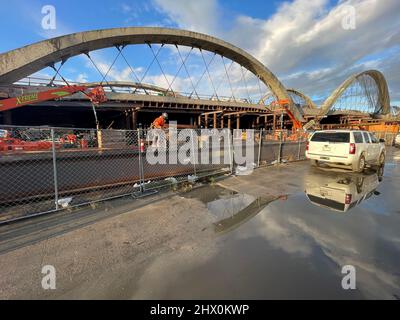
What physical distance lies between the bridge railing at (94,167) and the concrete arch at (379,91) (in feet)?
183

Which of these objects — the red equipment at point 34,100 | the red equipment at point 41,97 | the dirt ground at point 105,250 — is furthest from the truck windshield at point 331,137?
the red equipment at point 41,97

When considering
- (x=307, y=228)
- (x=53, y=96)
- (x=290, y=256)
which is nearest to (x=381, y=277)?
(x=290, y=256)

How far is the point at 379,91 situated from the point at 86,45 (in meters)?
90.2

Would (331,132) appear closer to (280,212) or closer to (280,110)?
(280,212)

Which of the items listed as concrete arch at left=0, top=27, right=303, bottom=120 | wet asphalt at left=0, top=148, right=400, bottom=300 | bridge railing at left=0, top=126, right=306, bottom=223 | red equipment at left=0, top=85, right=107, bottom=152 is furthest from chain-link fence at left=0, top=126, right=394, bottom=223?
concrete arch at left=0, top=27, right=303, bottom=120

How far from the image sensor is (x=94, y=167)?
20.6ft

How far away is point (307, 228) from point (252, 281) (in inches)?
79.1

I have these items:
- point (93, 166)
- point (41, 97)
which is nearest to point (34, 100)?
point (41, 97)

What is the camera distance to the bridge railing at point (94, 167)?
16.6 ft

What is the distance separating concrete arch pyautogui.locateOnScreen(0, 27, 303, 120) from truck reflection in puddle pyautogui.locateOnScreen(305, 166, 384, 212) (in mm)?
27725

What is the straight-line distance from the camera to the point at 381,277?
2592mm

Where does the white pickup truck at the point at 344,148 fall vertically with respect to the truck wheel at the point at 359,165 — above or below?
above

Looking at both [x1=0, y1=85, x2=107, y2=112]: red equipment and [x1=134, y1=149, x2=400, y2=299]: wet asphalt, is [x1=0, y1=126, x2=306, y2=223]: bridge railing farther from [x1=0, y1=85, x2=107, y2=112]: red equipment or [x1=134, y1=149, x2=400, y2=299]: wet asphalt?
[x1=0, y1=85, x2=107, y2=112]: red equipment

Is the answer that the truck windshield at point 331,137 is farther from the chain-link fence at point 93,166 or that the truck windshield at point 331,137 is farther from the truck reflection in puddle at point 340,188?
the chain-link fence at point 93,166
